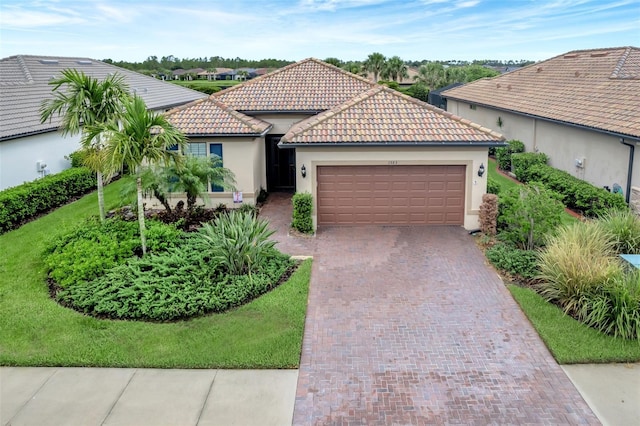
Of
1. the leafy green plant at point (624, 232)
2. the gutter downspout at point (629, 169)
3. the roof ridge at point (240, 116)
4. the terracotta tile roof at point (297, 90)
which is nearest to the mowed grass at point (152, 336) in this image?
the roof ridge at point (240, 116)

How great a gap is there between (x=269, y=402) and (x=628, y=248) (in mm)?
9738

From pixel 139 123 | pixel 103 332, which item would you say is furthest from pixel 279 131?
pixel 103 332

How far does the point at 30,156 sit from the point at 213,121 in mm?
7290

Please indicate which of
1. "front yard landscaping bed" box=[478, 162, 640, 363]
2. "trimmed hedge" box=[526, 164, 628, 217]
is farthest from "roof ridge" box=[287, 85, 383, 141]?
"trimmed hedge" box=[526, 164, 628, 217]

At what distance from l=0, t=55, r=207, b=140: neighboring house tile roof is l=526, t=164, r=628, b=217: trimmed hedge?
14.6m

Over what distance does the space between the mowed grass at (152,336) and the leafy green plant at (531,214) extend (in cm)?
604

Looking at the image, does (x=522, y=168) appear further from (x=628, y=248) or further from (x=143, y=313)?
(x=143, y=313)

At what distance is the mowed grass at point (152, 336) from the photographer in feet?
30.9

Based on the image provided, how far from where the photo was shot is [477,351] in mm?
9727

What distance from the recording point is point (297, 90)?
2241 centimetres

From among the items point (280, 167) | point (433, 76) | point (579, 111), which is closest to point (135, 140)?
point (280, 167)

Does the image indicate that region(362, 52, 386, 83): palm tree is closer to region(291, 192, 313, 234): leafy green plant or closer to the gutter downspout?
the gutter downspout

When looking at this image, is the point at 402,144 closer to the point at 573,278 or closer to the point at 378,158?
the point at 378,158

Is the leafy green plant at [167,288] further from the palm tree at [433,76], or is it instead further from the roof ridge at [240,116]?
the palm tree at [433,76]
